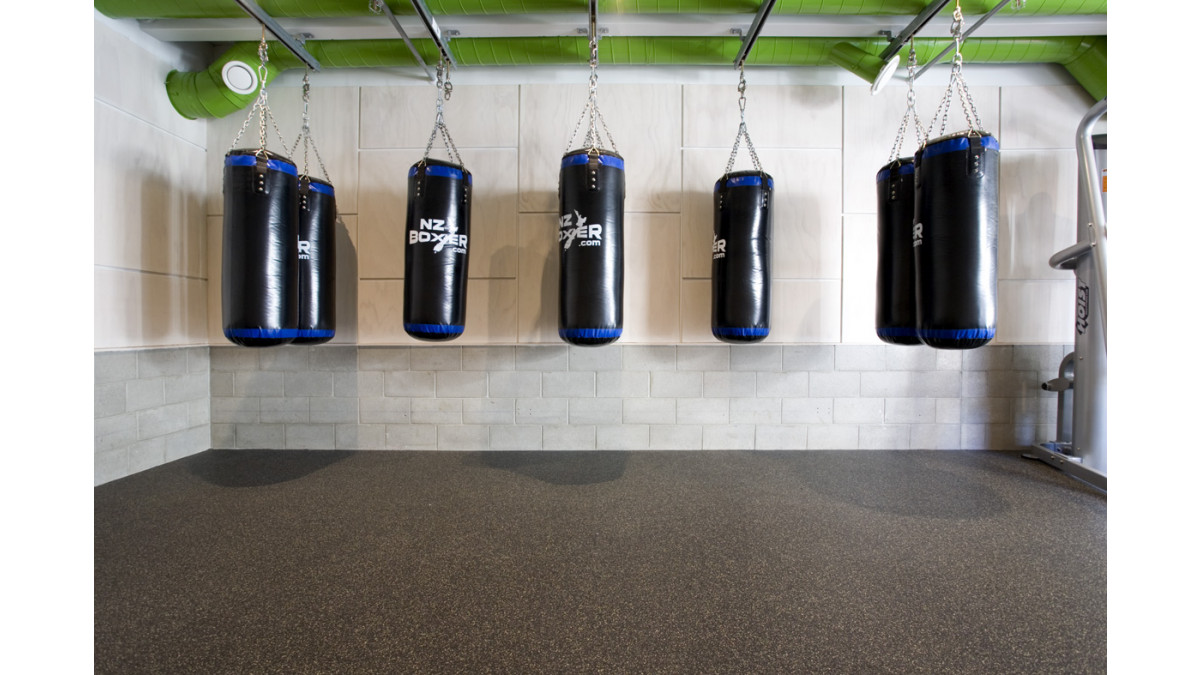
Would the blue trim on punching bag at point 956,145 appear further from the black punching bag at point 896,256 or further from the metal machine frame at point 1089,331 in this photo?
the metal machine frame at point 1089,331

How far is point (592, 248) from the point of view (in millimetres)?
2254

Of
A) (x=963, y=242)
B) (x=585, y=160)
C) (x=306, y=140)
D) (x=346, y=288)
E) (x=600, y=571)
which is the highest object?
(x=306, y=140)

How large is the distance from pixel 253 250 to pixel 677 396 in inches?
94.1

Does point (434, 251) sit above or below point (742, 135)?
below

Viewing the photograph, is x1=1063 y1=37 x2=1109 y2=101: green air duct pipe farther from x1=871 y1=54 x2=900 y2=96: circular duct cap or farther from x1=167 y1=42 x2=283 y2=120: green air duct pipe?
x1=167 y1=42 x2=283 y2=120: green air duct pipe

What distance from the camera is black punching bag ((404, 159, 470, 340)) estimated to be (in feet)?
7.66

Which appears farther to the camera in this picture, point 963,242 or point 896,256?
point 896,256

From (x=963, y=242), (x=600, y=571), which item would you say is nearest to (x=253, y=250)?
(x=600, y=571)

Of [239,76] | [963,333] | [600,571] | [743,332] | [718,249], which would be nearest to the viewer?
[600,571]

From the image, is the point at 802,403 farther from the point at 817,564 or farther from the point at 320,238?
the point at 320,238

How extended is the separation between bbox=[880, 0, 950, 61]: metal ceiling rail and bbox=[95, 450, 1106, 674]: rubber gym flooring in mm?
2284

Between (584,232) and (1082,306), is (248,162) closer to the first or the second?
(584,232)

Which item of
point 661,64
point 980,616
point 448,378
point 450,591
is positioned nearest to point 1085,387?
point 980,616

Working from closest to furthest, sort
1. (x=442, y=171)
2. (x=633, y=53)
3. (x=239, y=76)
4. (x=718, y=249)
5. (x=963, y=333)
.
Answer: (x=963, y=333), (x=442, y=171), (x=718, y=249), (x=239, y=76), (x=633, y=53)
